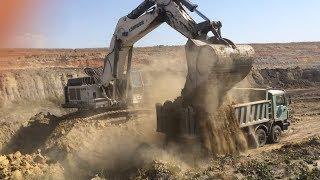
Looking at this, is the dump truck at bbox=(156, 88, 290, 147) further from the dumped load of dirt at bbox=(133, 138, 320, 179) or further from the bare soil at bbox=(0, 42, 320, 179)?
the dumped load of dirt at bbox=(133, 138, 320, 179)

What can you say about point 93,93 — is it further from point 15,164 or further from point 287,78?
point 287,78

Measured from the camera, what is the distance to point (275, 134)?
18.0 m

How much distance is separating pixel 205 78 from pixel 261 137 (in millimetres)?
4622

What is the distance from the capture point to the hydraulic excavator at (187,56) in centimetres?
1396

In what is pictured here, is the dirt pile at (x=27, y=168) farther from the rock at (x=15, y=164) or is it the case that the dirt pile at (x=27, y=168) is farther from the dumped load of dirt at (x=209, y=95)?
the dumped load of dirt at (x=209, y=95)

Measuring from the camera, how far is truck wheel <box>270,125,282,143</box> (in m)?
17.9

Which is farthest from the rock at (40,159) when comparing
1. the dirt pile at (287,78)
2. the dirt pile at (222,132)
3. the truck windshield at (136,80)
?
the dirt pile at (287,78)

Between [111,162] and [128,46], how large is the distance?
221 inches

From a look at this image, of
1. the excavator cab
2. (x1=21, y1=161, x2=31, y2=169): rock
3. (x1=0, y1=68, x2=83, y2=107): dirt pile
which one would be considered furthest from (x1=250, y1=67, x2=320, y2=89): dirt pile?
(x1=21, y1=161, x2=31, y2=169): rock

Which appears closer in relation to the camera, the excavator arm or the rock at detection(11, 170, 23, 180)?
the rock at detection(11, 170, 23, 180)

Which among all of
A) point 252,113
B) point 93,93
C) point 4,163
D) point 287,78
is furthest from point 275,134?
point 287,78

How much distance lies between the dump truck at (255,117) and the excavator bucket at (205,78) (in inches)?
1.3

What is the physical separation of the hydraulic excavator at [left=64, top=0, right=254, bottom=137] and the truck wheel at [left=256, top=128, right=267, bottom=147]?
332cm

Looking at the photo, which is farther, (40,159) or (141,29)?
(141,29)
